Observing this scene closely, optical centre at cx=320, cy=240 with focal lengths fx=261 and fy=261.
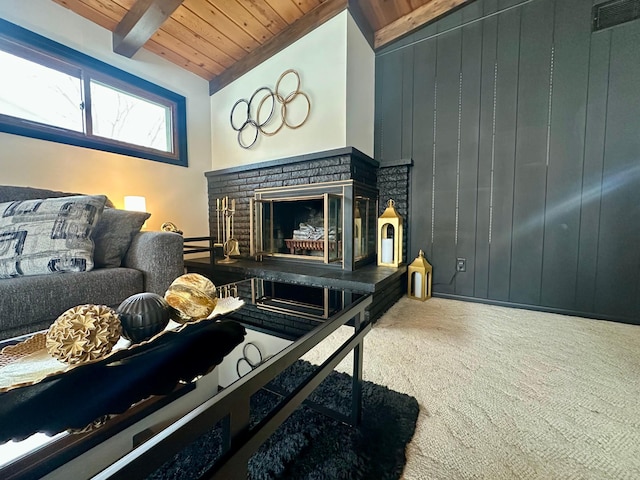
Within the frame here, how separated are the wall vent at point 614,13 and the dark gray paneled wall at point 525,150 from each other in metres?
0.05

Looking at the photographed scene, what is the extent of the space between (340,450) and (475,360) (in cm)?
81

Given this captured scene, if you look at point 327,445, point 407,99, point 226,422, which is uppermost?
point 407,99

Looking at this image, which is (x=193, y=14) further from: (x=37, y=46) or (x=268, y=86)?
(x=37, y=46)

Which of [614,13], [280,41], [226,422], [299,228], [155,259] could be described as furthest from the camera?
[299,228]

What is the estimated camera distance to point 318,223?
7.98ft

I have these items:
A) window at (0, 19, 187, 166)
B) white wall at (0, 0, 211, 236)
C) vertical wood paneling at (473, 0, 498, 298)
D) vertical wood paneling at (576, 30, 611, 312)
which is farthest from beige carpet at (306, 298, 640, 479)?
window at (0, 19, 187, 166)

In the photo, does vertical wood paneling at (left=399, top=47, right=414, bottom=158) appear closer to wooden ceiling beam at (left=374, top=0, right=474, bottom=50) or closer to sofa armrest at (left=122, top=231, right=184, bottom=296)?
wooden ceiling beam at (left=374, top=0, right=474, bottom=50)

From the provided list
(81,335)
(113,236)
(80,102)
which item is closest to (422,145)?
(113,236)

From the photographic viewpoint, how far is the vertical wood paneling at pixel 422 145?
2211 mm

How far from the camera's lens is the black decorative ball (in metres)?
0.60

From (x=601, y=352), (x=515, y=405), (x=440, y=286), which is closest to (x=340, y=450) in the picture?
(x=515, y=405)

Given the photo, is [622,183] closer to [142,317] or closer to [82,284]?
[142,317]

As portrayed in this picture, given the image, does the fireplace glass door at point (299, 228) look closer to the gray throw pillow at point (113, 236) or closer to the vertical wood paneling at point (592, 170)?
the gray throw pillow at point (113, 236)

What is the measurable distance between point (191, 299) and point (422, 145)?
7.26 feet
